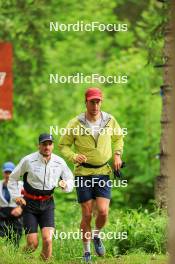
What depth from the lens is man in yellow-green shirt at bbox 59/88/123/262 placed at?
1212 cm

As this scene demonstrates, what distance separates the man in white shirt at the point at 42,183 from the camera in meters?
12.3

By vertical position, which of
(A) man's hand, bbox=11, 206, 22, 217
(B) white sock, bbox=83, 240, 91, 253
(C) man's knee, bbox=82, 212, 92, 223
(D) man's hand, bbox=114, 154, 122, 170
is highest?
(D) man's hand, bbox=114, 154, 122, 170

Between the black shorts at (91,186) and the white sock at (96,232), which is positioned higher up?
the black shorts at (91,186)

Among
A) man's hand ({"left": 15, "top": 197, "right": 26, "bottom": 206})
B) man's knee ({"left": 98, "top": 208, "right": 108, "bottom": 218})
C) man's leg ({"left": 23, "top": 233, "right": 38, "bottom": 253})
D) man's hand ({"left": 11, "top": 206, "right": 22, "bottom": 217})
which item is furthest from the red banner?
man's knee ({"left": 98, "top": 208, "right": 108, "bottom": 218})

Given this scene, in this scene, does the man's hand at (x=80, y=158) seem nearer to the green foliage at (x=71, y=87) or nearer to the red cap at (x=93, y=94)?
the red cap at (x=93, y=94)

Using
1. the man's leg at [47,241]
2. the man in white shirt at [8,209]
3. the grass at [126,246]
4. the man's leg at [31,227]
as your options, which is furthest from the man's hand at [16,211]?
the man's leg at [47,241]

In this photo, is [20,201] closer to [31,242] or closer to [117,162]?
[31,242]

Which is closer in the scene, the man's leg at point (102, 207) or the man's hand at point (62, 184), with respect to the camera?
the man's hand at point (62, 184)

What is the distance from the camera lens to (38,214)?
41.4 ft

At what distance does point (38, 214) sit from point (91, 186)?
747 millimetres

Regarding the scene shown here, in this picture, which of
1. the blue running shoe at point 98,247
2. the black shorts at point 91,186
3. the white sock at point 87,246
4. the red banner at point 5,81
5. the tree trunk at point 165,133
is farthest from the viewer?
the red banner at point 5,81

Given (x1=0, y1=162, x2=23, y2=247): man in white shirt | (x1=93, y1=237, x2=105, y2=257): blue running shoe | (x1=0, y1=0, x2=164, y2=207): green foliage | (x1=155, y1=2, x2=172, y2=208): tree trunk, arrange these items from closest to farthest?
(x1=93, y1=237, x2=105, y2=257): blue running shoe
(x1=155, y1=2, x2=172, y2=208): tree trunk
(x1=0, y1=162, x2=23, y2=247): man in white shirt
(x1=0, y1=0, x2=164, y2=207): green foliage

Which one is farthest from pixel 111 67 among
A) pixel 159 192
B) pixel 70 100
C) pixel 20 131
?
pixel 159 192

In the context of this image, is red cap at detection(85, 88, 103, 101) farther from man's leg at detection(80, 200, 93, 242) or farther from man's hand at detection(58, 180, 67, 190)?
man's leg at detection(80, 200, 93, 242)
